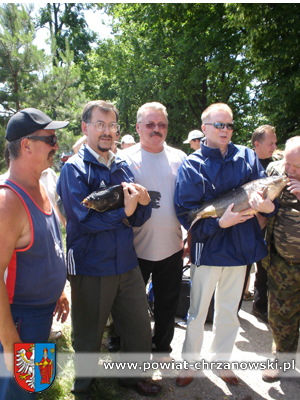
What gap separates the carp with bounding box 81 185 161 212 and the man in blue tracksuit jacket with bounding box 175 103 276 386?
608 millimetres

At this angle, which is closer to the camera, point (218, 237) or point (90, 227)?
point (90, 227)

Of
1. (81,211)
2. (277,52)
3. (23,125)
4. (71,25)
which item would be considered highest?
(71,25)

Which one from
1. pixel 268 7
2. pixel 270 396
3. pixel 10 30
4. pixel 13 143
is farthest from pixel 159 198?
pixel 268 7

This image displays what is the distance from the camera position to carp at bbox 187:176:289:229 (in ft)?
7.81

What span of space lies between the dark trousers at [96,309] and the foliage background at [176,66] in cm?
355

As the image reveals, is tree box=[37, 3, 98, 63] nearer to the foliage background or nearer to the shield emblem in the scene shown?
the foliage background

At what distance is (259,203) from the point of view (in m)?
2.32

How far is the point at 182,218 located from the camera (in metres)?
2.63

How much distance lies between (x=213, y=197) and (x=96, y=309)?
1.31 metres

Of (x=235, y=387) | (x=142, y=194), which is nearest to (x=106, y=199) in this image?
(x=142, y=194)

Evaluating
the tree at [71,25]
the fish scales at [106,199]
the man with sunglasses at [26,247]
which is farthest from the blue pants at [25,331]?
the tree at [71,25]

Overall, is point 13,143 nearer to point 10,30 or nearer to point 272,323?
point 272,323

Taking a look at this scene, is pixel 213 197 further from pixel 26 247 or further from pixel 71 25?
pixel 71 25

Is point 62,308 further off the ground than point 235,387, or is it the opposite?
point 62,308
